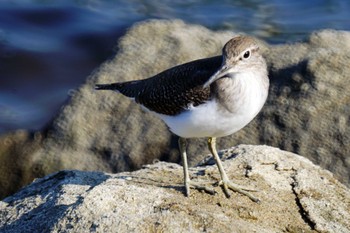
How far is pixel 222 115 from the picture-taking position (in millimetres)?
5262

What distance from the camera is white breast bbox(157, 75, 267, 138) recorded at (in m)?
5.27

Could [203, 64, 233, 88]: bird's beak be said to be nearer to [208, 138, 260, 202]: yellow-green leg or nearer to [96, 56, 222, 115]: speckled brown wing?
[96, 56, 222, 115]: speckled brown wing

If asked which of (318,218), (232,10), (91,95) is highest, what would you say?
(232,10)

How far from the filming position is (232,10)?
40.1 ft

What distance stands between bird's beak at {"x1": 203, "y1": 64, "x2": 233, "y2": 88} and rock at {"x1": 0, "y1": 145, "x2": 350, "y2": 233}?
80 cm

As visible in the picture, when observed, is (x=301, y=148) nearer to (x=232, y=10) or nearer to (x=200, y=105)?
(x=200, y=105)

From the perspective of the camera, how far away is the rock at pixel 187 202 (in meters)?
4.74

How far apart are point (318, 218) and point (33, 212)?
78.1 inches

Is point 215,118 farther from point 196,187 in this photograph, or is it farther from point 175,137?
point 175,137

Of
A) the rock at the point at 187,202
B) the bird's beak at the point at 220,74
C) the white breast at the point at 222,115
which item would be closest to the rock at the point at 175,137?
the rock at the point at 187,202

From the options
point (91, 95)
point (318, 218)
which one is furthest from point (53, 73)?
point (318, 218)

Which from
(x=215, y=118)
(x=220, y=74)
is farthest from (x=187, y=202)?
(x=220, y=74)

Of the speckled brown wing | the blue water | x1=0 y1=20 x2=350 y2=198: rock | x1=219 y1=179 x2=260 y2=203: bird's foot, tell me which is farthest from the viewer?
the blue water

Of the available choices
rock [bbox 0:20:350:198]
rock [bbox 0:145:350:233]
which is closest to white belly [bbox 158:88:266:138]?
rock [bbox 0:145:350:233]
